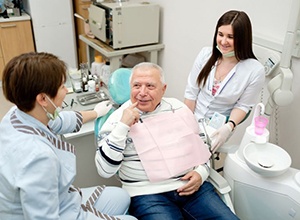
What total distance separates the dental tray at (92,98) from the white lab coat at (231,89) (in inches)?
24.2

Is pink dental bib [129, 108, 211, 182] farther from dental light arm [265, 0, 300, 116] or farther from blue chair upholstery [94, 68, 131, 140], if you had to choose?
dental light arm [265, 0, 300, 116]

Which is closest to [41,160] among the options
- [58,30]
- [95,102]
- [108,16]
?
[95,102]

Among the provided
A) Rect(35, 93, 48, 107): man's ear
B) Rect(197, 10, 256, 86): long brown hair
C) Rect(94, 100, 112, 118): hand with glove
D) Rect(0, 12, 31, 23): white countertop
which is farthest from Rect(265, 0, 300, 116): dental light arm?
Rect(0, 12, 31, 23): white countertop

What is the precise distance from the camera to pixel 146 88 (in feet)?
5.10

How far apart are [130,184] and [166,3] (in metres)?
2.06

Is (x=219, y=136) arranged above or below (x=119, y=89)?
below

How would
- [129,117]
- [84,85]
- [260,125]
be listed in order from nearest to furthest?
[129,117]
[260,125]
[84,85]

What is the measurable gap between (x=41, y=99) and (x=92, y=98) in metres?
1.03

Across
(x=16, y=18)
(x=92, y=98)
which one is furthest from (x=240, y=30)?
(x=16, y=18)

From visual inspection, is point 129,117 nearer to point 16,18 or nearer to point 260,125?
point 260,125

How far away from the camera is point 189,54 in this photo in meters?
2.88

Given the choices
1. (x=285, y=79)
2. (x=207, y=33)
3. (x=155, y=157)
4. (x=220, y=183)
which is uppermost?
(x=207, y=33)

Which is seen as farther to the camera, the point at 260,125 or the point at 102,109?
the point at 102,109

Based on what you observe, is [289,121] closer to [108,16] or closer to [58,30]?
[108,16]
